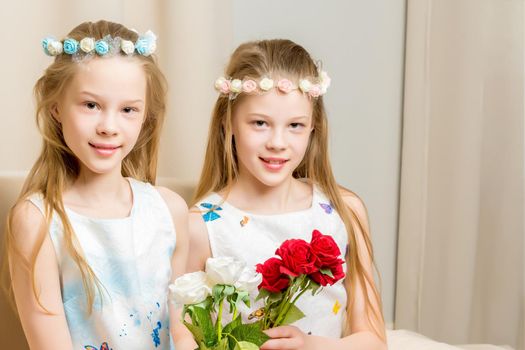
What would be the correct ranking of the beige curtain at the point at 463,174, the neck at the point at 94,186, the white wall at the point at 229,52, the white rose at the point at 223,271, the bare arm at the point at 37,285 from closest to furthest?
the white rose at the point at 223,271 < the bare arm at the point at 37,285 < the neck at the point at 94,186 < the white wall at the point at 229,52 < the beige curtain at the point at 463,174

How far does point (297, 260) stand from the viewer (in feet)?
4.27

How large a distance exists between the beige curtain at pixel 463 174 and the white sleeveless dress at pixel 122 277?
1.32 meters

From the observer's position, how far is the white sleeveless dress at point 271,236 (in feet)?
5.97

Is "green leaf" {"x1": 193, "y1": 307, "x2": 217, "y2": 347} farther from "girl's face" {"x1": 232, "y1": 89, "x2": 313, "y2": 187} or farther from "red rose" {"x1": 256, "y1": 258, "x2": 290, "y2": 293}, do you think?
"girl's face" {"x1": 232, "y1": 89, "x2": 313, "y2": 187}

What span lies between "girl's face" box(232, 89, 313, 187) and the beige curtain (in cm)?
104

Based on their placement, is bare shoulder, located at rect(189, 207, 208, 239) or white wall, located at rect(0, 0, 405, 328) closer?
bare shoulder, located at rect(189, 207, 208, 239)

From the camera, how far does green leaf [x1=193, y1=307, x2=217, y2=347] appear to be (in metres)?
1.28

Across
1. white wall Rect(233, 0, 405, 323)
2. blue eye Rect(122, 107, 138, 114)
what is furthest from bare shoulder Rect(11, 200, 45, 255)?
white wall Rect(233, 0, 405, 323)

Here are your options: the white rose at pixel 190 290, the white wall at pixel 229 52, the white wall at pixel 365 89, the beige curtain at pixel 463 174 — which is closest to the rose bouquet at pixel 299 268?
the white rose at pixel 190 290

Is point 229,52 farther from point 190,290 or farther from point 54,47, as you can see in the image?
point 190,290

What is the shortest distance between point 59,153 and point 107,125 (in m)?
0.14

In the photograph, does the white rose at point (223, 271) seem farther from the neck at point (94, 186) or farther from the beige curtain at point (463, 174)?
the beige curtain at point (463, 174)

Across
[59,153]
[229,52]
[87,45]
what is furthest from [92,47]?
[229,52]

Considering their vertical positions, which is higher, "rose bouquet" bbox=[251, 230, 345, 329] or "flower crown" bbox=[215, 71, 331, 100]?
"flower crown" bbox=[215, 71, 331, 100]
